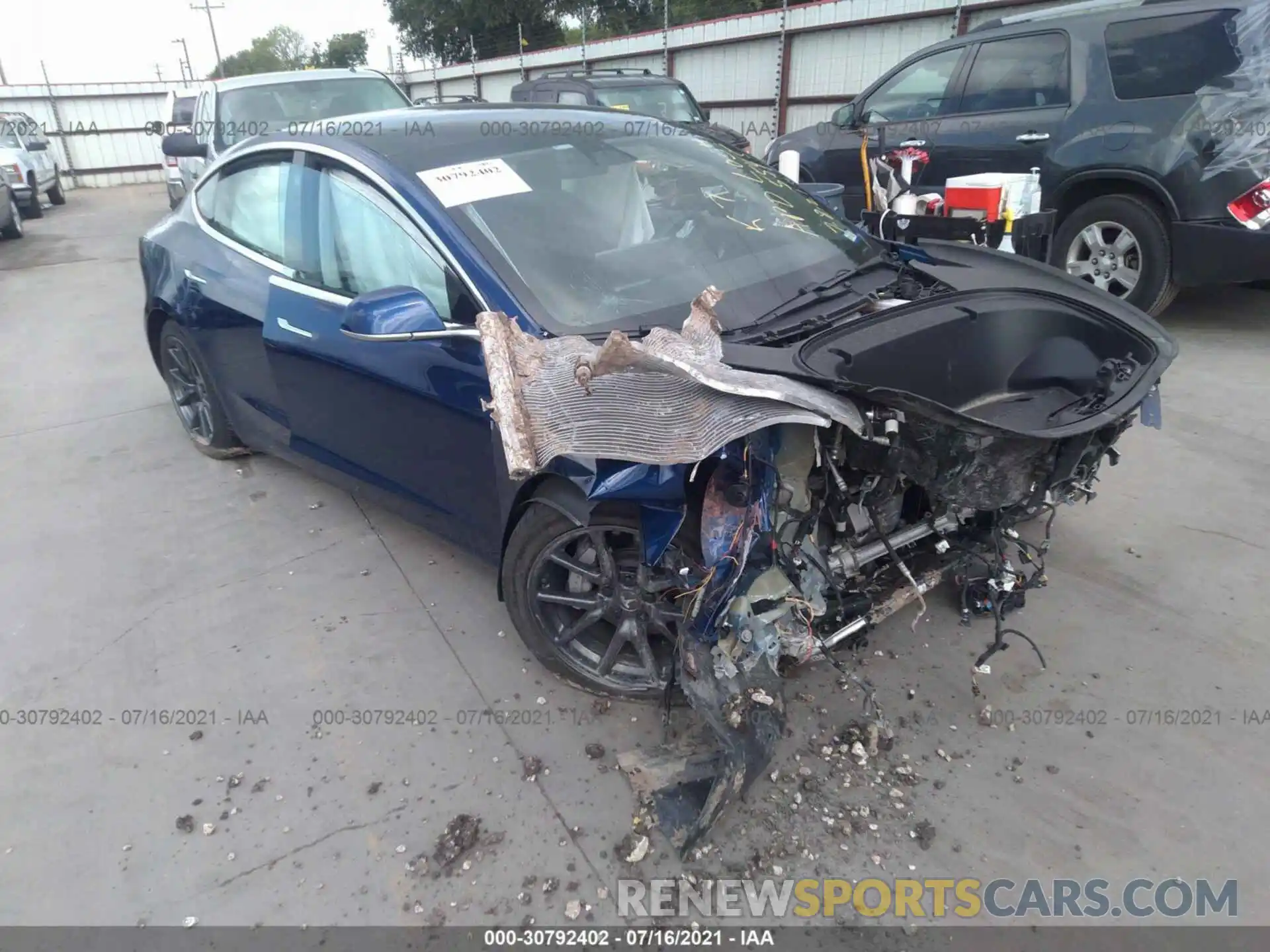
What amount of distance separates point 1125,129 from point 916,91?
1787 millimetres

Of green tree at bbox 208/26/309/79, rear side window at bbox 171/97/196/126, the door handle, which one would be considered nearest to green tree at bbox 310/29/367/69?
green tree at bbox 208/26/309/79

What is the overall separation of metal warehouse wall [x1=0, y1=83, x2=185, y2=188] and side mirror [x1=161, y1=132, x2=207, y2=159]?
1799cm

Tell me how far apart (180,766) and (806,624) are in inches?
78.4

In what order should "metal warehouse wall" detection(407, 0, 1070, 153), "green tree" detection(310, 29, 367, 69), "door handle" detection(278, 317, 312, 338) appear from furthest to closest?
1. "green tree" detection(310, 29, 367, 69)
2. "metal warehouse wall" detection(407, 0, 1070, 153)
3. "door handle" detection(278, 317, 312, 338)

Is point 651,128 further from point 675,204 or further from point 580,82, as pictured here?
point 580,82

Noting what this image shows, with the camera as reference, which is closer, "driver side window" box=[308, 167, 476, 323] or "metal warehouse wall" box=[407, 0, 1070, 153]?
"driver side window" box=[308, 167, 476, 323]

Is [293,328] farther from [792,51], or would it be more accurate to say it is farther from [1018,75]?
[792,51]

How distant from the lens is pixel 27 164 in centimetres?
1423

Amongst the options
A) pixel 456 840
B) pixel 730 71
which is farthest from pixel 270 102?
pixel 730 71

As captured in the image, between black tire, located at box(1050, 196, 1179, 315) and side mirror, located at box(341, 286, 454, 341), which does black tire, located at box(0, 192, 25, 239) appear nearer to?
side mirror, located at box(341, 286, 454, 341)

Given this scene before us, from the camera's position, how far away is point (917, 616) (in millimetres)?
2939

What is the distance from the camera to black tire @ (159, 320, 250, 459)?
4214mm

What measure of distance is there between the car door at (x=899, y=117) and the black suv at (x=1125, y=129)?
0.06 feet

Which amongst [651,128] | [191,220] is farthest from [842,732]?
[191,220]
